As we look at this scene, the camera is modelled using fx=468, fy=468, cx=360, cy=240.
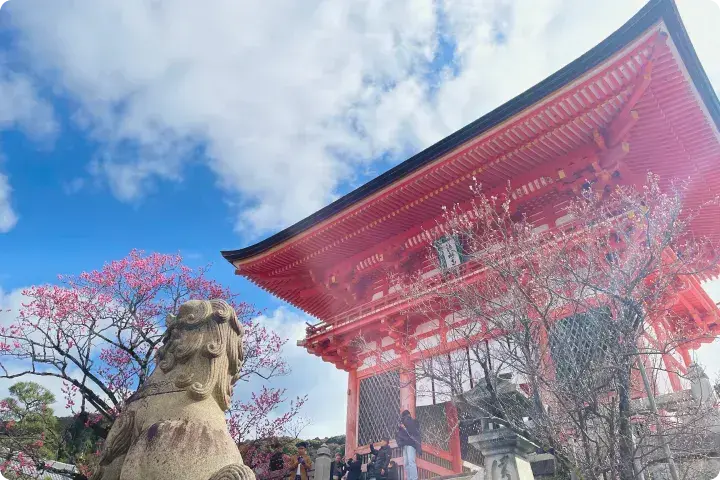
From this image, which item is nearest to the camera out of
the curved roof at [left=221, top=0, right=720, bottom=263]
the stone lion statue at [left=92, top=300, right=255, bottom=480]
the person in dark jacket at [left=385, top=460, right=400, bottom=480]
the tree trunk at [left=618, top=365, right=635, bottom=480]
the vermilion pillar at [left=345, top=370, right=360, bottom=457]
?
the stone lion statue at [left=92, top=300, right=255, bottom=480]

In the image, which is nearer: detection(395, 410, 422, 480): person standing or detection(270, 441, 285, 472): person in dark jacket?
detection(395, 410, 422, 480): person standing

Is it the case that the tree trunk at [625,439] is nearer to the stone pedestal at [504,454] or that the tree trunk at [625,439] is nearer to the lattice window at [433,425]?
the stone pedestal at [504,454]

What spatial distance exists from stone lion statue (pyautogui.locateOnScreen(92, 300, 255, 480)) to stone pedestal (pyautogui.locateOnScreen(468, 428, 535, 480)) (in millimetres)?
3067

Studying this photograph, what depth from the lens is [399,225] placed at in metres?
12.3

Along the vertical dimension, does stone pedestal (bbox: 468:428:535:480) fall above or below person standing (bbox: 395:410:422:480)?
below

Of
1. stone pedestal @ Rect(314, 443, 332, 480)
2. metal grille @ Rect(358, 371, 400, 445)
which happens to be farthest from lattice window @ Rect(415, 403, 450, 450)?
stone pedestal @ Rect(314, 443, 332, 480)

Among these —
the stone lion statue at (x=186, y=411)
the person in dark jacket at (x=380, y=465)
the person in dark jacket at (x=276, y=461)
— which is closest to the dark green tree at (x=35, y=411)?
the person in dark jacket at (x=276, y=461)

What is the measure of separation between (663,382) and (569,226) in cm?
367

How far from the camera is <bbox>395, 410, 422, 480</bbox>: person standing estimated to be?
822cm

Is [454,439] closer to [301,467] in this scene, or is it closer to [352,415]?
[352,415]

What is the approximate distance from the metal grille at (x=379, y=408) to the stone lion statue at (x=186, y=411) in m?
8.25

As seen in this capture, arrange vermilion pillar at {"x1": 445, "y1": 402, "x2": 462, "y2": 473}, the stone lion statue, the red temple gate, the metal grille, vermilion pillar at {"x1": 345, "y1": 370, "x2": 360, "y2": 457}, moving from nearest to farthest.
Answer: the stone lion statue
the red temple gate
vermilion pillar at {"x1": 445, "y1": 402, "x2": 462, "y2": 473}
the metal grille
vermilion pillar at {"x1": 345, "y1": 370, "x2": 360, "y2": 457}

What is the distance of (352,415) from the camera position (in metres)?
11.9

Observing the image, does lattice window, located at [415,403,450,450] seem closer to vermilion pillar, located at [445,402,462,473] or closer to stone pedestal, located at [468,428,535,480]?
vermilion pillar, located at [445,402,462,473]
